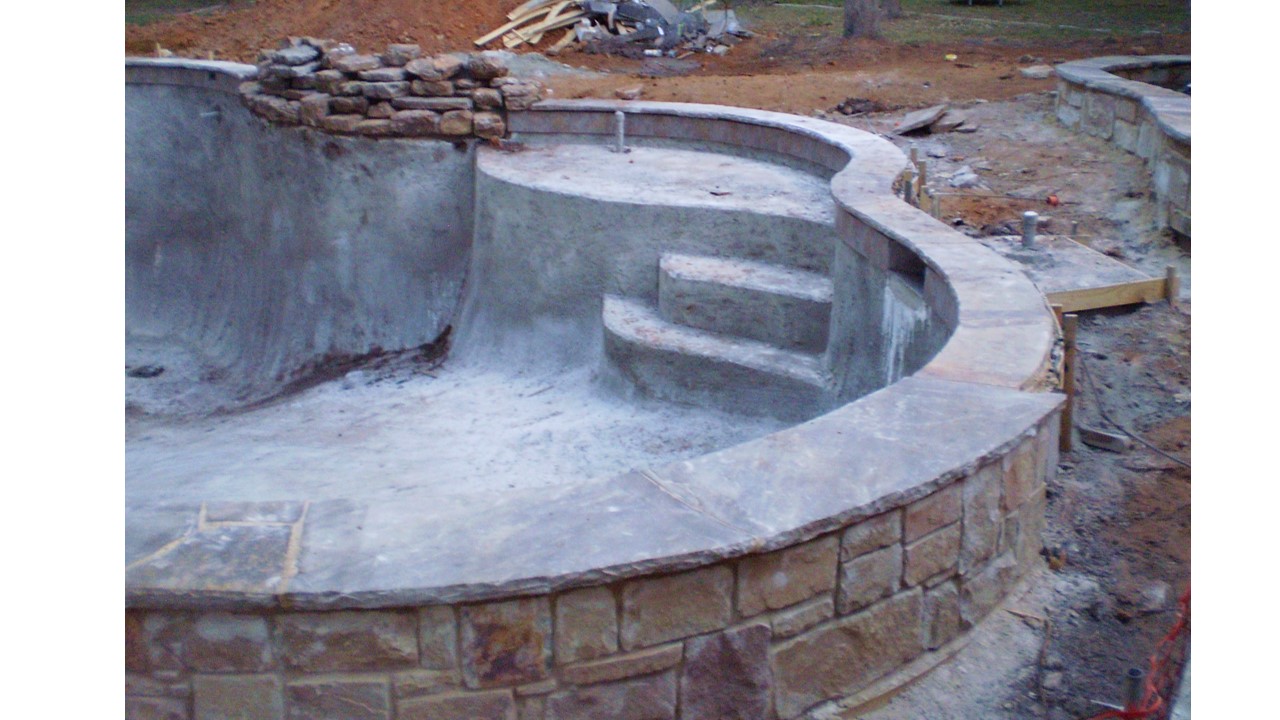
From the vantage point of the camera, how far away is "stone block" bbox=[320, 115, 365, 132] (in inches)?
334

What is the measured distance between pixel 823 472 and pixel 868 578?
263mm

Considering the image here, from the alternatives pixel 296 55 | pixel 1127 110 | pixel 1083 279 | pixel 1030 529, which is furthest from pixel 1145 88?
pixel 296 55

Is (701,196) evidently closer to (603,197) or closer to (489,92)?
(603,197)

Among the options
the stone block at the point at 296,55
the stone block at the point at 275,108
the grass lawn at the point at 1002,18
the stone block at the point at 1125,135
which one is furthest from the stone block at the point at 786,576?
the grass lawn at the point at 1002,18

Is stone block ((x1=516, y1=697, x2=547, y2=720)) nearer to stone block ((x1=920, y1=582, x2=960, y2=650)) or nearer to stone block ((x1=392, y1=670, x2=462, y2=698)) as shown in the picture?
stone block ((x1=392, y1=670, x2=462, y2=698))

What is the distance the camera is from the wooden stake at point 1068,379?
4.08m

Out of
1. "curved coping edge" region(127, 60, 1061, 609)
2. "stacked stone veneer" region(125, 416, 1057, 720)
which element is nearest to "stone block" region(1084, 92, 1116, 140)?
"curved coping edge" region(127, 60, 1061, 609)

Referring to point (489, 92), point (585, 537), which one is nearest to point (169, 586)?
point (585, 537)

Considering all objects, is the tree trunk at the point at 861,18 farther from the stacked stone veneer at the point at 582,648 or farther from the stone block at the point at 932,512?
the stacked stone veneer at the point at 582,648

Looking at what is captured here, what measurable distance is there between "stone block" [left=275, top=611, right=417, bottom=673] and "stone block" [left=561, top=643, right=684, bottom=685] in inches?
13.4

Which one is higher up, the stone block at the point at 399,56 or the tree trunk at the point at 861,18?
the tree trunk at the point at 861,18

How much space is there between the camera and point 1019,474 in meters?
3.08

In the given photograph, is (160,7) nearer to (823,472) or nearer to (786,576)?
(823,472)

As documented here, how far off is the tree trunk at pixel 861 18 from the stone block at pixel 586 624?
14.6 metres
